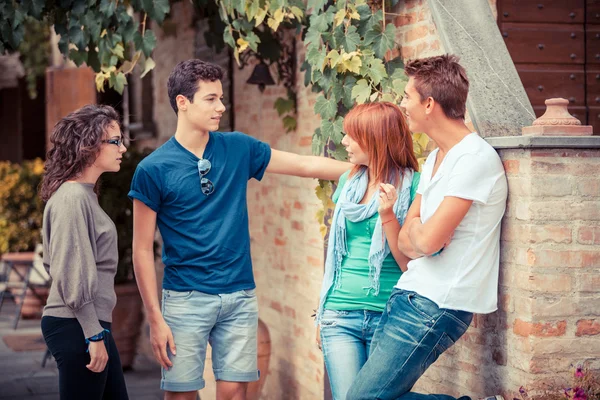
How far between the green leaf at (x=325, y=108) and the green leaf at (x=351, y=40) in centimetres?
29

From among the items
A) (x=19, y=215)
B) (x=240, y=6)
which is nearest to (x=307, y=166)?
(x=240, y=6)

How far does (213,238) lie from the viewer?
370 centimetres

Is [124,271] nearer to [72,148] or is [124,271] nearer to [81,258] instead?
[72,148]

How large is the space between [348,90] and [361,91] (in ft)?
0.46

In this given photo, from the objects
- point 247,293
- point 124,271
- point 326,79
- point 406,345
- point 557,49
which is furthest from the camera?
point 124,271

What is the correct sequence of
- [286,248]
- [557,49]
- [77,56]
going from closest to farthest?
[557,49] → [77,56] → [286,248]

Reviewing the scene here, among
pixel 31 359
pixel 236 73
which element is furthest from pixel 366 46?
pixel 31 359

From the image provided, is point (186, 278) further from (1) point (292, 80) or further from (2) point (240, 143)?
(1) point (292, 80)

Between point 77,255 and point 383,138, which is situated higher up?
point 383,138

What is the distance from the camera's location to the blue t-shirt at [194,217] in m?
3.65

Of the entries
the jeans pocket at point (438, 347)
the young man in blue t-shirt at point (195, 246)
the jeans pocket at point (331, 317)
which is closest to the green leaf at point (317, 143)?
the young man in blue t-shirt at point (195, 246)

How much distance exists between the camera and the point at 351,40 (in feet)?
14.1

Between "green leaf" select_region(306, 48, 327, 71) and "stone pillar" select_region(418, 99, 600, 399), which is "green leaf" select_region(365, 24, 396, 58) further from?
"stone pillar" select_region(418, 99, 600, 399)

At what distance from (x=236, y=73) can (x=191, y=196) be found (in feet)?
10.7
